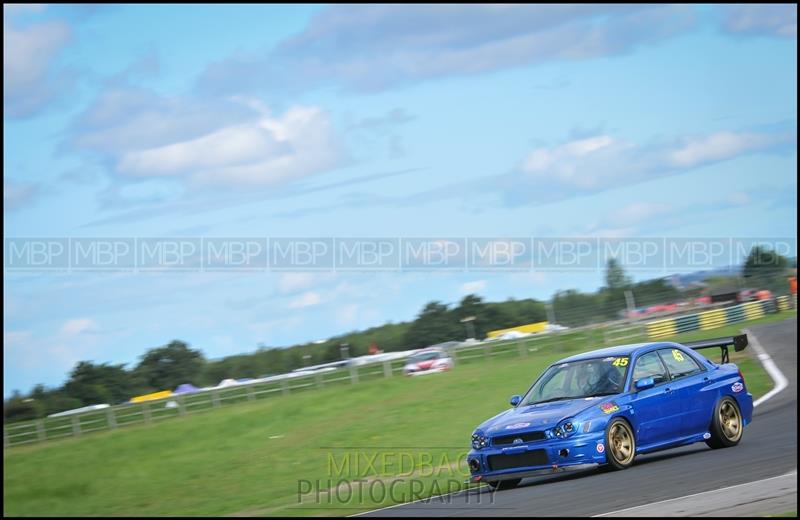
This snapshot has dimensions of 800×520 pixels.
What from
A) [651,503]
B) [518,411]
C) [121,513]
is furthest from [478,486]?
[121,513]

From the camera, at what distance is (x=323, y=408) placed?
1777 cm

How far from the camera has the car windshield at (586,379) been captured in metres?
10.3

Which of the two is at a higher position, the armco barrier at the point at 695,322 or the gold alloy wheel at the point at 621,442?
the armco barrier at the point at 695,322

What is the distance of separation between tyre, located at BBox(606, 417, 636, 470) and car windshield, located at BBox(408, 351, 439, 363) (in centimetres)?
203

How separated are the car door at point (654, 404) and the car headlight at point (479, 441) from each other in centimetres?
156

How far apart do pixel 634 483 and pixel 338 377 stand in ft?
18.7

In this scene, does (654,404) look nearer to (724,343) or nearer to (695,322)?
(724,343)

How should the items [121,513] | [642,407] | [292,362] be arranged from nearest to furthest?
[642,407], [292,362], [121,513]

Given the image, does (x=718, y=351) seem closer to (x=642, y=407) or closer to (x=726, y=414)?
(x=726, y=414)

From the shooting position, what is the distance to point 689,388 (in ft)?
35.8

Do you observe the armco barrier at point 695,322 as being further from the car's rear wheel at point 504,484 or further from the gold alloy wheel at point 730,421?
the car's rear wheel at point 504,484

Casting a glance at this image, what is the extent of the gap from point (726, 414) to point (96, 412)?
1150 cm

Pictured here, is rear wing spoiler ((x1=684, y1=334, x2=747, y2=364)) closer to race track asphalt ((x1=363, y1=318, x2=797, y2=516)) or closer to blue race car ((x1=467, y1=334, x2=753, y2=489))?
blue race car ((x1=467, y1=334, x2=753, y2=489))

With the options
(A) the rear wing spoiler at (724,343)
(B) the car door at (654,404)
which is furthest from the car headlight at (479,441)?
(A) the rear wing spoiler at (724,343)
